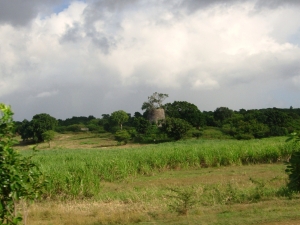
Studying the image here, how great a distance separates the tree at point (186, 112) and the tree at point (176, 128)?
8188 millimetres

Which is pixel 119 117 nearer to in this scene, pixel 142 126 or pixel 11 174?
pixel 142 126

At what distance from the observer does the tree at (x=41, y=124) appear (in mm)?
59906

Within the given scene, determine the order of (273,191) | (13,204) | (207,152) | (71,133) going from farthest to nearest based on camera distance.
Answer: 1. (71,133)
2. (207,152)
3. (273,191)
4. (13,204)

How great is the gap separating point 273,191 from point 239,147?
1301cm

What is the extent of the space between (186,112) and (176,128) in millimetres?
11534

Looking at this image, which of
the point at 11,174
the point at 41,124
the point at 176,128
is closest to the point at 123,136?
the point at 176,128

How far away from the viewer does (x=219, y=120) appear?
209ft

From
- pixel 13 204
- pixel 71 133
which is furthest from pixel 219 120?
pixel 13 204

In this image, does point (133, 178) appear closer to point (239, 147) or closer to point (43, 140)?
point (239, 147)

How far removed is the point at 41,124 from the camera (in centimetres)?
5991

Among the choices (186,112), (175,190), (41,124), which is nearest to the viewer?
(175,190)

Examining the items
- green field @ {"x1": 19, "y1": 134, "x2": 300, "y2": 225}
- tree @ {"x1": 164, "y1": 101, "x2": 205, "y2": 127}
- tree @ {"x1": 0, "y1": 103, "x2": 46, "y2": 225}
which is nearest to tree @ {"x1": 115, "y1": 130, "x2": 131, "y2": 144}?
tree @ {"x1": 164, "y1": 101, "x2": 205, "y2": 127}

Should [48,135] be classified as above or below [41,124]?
below

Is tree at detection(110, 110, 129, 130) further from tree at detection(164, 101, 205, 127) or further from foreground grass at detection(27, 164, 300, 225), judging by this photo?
foreground grass at detection(27, 164, 300, 225)
